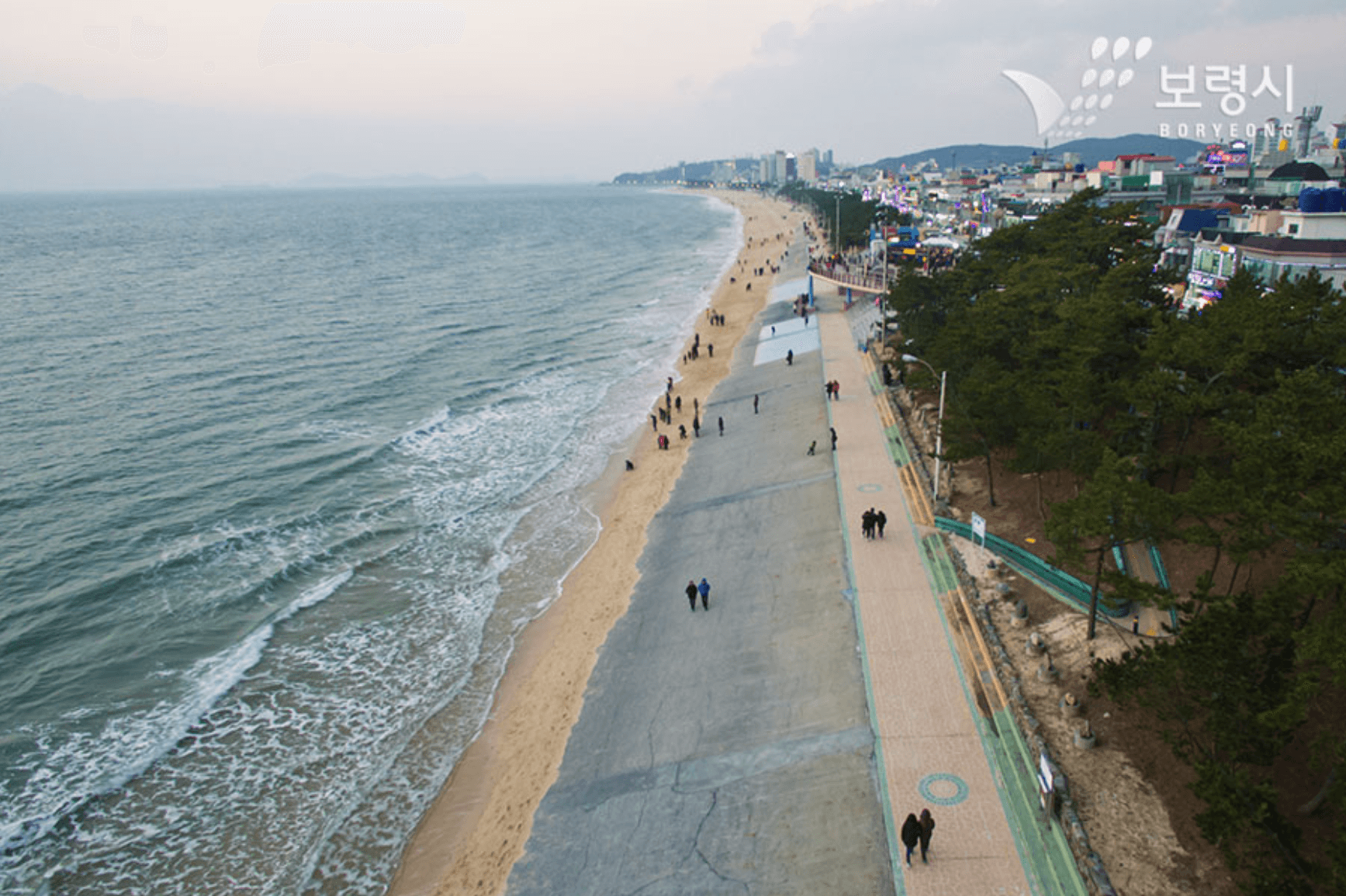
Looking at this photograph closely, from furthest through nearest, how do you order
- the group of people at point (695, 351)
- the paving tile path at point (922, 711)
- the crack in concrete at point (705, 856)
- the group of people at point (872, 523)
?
the group of people at point (695, 351) < the group of people at point (872, 523) < the crack in concrete at point (705, 856) < the paving tile path at point (922, 711)

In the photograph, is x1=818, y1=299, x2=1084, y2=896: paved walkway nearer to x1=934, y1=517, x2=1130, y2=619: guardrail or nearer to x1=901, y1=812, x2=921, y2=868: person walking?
x1=901, y1=812, x2=921, y2=868: person walking

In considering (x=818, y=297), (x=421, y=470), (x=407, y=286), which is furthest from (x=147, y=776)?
(x=407, y=286)

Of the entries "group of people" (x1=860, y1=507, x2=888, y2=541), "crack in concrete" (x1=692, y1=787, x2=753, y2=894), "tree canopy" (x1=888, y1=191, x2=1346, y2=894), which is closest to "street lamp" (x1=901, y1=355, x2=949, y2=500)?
"tree canopy" (x1=888, y1=191, x2=1346, y2=894)

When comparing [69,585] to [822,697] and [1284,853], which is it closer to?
[822,697]

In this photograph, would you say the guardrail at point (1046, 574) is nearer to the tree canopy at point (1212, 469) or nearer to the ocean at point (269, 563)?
the tree canopy at point (1212, 469)

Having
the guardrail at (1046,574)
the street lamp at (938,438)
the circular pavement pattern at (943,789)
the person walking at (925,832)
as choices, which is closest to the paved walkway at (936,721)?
the circular pavement pattern at (943,789)

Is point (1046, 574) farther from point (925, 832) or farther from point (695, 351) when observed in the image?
point (695, 351)
